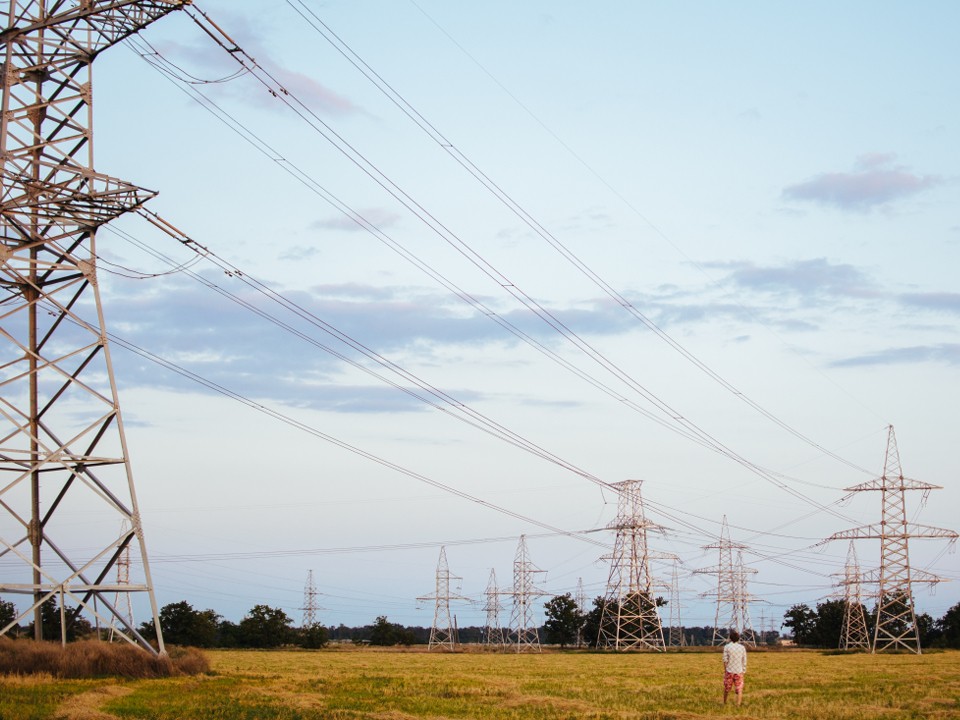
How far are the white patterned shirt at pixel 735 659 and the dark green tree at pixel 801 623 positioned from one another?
307 feet

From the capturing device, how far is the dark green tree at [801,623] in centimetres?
11206

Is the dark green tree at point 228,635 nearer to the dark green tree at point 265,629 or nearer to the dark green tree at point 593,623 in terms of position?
the dark green tree at point 265,629

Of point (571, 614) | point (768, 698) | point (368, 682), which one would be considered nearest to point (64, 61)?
point (368, 682)

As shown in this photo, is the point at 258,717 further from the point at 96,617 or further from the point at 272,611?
the point at 272,611

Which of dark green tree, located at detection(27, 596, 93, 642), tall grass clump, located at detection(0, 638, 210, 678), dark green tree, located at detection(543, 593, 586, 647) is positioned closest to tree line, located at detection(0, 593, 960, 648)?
dark green tree, located at detection(543, 593, 586, 647)

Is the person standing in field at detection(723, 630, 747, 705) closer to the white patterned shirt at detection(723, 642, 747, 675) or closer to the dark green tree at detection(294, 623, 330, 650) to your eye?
the white patterned shirt at detection(723, 642, 747, 675)

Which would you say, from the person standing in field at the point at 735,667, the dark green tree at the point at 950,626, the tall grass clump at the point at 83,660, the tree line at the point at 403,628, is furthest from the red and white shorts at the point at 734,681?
the dark green tree at the point at 950,626

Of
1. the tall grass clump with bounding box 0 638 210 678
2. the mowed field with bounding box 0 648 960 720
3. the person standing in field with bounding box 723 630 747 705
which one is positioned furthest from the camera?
the tall grass clump with bounding box 0 638 210 678

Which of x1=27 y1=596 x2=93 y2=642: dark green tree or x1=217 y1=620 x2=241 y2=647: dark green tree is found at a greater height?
x1=27 y1=596 x2=93 y2=642: dark green tree

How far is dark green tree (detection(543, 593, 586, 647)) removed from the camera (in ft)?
353

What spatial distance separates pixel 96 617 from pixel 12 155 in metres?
13.2

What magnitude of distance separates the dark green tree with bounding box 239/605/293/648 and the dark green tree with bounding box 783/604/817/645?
56.5 metres

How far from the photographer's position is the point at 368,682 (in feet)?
102

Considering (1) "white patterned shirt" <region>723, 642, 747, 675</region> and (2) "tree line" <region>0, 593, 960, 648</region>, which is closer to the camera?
(1) "white patterned shirt" <region>723, 642, 747, 675</region>
